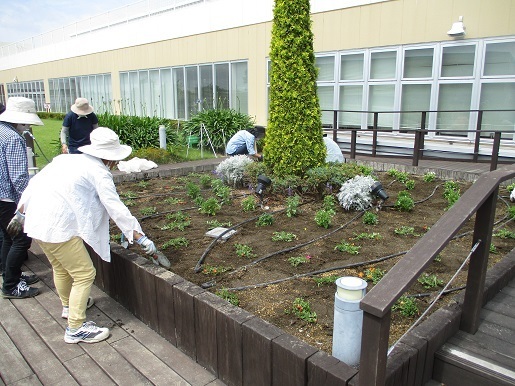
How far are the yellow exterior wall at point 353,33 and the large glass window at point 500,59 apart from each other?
0.27 m

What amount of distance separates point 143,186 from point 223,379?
4799 mm

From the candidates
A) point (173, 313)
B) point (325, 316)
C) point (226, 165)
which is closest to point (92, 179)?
point (173, 313)

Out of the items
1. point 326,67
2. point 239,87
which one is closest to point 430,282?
point 326,67

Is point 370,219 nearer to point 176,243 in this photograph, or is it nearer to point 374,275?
point 374,275

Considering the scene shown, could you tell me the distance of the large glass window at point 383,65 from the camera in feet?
34.0

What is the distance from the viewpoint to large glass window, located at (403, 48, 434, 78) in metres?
9.75

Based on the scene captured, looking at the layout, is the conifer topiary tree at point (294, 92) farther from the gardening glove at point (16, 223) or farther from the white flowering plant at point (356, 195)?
the gardening glove at point (16, 223)

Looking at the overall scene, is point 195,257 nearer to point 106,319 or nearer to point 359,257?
point 106,319

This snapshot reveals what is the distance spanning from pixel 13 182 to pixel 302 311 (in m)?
2.77

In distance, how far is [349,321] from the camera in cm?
214

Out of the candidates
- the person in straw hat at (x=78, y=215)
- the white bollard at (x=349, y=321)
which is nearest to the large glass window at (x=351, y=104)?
the person in straw hat at (x=78, y=215)

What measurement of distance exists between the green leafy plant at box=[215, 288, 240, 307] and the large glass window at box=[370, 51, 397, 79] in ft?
29.3

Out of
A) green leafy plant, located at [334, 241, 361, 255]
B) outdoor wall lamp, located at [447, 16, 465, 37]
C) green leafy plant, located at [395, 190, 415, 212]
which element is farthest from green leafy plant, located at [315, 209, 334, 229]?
outdoor wall lamp, located at [447, 16, 465, 37]

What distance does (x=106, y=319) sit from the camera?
3395mm
